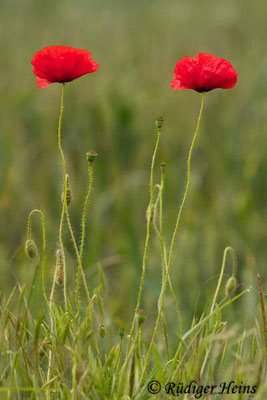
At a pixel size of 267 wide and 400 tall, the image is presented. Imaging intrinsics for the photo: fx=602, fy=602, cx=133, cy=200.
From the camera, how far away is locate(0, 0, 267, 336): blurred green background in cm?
273

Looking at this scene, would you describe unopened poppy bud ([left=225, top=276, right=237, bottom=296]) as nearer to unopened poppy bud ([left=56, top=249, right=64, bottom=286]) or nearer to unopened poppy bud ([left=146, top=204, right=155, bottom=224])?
unopened poppy bud ([left=146, top=204, right=155, bottom=224])

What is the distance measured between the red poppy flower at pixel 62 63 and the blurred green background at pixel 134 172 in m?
0.71

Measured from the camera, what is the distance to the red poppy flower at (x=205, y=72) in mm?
1122

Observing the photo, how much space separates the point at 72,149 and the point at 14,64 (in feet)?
6.62

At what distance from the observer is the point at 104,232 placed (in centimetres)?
311

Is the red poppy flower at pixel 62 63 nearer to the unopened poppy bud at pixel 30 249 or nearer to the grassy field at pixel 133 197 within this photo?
the unopened poppy bud at pixel 30 249

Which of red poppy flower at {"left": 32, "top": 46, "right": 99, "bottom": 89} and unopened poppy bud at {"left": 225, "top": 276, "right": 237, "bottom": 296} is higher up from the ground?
red poppy flower at {"left": 32, "top": 46, "right": 99, "bottom": 89}

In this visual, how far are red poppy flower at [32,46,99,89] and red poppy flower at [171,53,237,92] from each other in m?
0.17

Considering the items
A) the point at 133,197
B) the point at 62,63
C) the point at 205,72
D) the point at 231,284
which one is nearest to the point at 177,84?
the point at 205,72

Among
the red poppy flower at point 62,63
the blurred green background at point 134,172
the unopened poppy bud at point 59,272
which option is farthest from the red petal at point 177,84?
the blurred green background at point 134,172

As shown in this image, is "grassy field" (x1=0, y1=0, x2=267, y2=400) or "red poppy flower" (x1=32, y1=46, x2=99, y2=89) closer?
"red poppy flower" (x1=32, y1=46, x2=99, y2=89)

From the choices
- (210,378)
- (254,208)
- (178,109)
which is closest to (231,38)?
(178,109)

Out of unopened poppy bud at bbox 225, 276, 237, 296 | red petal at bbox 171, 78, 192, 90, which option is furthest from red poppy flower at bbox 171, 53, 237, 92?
unopened poppy bud at bbox 225, 276, 237, 296

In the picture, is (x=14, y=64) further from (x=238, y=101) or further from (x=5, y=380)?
(x=5, y=380)
